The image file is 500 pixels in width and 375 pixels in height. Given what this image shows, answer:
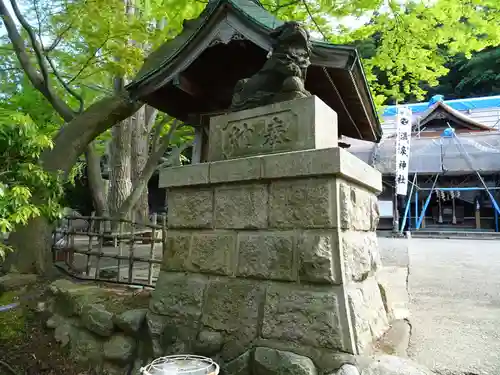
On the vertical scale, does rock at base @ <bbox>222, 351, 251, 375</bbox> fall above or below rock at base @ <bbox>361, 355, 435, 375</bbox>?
below

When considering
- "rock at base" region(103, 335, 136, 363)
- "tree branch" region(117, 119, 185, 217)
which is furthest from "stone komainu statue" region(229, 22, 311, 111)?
"tree branch" region(117, 119, 185, 217)

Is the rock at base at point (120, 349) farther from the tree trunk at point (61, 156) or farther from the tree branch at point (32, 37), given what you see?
the tree branch at point (32, 37)

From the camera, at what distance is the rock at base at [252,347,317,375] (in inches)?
92.0

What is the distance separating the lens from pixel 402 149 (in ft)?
53.8

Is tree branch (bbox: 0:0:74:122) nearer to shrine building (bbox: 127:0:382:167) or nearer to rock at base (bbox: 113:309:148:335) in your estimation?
shrine building (bbox: 127:0:382:167)

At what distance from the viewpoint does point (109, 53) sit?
21.7ft

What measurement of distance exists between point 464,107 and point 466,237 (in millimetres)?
11699

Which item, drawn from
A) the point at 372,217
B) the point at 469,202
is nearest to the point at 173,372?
the point at 372,217

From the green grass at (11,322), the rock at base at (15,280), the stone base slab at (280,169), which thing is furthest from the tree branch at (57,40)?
the stone base slab at (280,169)

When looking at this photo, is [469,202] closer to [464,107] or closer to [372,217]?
[464,107]

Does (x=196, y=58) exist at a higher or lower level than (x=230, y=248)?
higher

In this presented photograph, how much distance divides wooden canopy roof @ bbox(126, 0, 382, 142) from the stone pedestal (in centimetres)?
85

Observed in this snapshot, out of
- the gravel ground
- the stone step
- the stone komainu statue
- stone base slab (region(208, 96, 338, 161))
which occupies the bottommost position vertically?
the gravel ground

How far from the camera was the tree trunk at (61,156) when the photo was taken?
5535 millimetres
